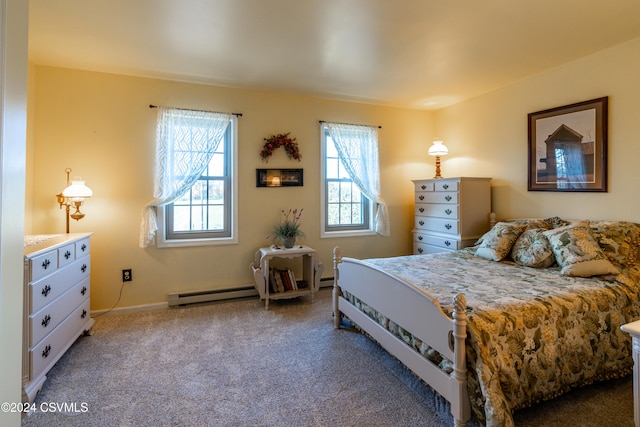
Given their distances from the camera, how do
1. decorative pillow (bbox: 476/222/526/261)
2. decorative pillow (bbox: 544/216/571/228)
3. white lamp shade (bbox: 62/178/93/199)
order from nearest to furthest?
white lamp shade (bbox: 62/178/93/199), decorative pillow (bbox: 476/222/526/261), decorative pillow (bbox: 544/216/571/228)

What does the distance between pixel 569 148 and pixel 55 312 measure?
181 inches

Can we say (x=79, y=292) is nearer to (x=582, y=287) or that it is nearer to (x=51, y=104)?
(x=51, y=104)

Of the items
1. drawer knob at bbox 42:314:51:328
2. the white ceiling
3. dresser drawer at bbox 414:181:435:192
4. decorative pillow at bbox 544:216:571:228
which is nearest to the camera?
drawer knob at bbox 42:314:51:328

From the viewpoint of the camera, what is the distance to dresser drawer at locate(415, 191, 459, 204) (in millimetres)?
3635

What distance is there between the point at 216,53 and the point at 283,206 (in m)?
1.81

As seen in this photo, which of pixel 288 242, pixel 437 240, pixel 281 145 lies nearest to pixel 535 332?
pixel 437 240

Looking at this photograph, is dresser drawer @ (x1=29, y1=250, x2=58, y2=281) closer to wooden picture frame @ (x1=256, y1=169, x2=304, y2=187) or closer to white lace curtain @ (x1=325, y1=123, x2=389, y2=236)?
wooden picture frame @ (x1=256, y1=169, x2=304, y2=187)

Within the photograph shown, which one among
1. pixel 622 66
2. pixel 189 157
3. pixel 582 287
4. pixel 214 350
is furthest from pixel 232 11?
pixel 622 66

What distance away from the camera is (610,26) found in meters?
2.39

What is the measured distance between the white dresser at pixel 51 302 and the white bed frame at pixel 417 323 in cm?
215

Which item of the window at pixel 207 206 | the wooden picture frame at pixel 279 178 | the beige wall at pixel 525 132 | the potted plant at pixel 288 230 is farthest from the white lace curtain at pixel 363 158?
the window at pixel 207 206

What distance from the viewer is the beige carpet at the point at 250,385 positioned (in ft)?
5.70

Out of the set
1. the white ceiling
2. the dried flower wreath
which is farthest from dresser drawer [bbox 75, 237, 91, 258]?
the dried flower wreath

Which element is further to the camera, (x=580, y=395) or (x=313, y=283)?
(x=313, y=283)
